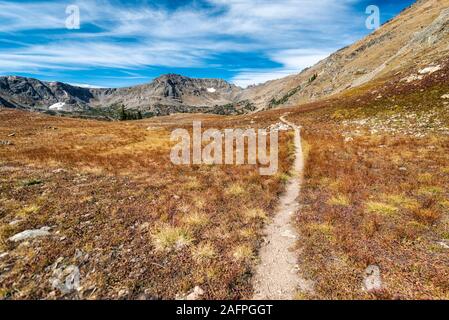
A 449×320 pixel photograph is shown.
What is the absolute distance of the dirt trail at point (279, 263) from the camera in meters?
6.12

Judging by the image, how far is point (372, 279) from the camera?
247 inches

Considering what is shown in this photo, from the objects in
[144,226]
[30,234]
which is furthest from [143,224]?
[30,234]

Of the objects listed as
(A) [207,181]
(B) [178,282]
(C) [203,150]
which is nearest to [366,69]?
(C) [203,150]

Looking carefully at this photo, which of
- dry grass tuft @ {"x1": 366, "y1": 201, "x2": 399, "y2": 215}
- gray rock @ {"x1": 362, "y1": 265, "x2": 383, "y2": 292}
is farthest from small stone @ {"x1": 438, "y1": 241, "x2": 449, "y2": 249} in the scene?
gray rock @ {"x1": 362, "y1": 265, "x2": 383, "y2": 292}

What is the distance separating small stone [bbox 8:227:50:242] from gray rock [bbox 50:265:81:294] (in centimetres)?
242

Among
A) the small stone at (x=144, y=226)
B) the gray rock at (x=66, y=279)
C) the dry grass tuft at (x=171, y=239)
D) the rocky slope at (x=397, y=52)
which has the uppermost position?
the rocky slope at (x=397, y=52)

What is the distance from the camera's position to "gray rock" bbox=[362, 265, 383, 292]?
600 cm

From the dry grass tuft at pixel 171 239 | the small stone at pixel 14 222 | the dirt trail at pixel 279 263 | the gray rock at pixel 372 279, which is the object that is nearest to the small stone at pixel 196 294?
the dirt trail at pixel 279 263

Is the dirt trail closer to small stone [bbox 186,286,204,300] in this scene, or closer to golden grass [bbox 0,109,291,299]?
golden grass [bbox 0,109,291,299]

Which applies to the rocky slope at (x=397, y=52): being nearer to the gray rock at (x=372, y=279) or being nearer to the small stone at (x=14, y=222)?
the gray rock at (x=372, y=279)

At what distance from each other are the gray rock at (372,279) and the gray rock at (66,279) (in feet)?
23.5

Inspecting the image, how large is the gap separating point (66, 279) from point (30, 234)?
326cm

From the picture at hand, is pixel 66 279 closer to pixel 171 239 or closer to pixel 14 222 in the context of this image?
pixel 171 239
